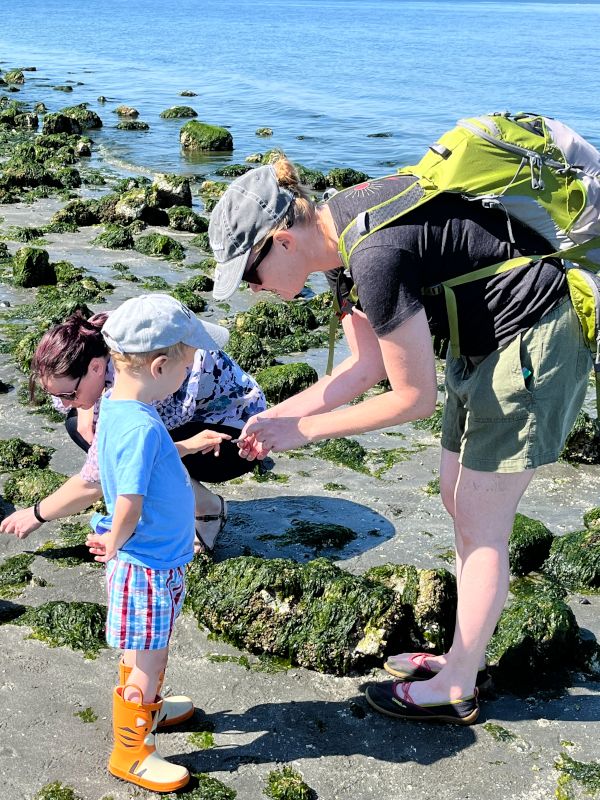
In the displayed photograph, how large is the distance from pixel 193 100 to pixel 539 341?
27936mm

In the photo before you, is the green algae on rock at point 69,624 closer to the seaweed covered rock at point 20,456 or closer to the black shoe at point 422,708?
the black shoe at point 422,708

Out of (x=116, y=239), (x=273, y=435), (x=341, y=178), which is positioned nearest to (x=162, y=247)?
(x=116, y=239)

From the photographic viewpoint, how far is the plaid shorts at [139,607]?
10.3ft

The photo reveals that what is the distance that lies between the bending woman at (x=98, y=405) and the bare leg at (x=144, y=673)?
97 cm

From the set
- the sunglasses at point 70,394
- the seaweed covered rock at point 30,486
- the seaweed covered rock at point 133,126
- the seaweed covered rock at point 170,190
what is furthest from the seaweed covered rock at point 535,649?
the seaweed covered rock at point 133,126

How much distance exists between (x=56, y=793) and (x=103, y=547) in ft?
2.81

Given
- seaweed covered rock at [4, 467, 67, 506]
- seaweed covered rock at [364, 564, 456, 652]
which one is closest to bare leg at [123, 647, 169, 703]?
seaweed covered rock at [364, 564, 456, 652]

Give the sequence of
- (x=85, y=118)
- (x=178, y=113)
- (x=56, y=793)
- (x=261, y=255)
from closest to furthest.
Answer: (x=261, y=255)
(x=56, y=793)
(x=85, y=118)
(x=178, y=113)

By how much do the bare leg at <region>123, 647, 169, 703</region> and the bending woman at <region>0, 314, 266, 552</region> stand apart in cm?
97

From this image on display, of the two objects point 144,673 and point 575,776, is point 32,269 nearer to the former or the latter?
point 144,673

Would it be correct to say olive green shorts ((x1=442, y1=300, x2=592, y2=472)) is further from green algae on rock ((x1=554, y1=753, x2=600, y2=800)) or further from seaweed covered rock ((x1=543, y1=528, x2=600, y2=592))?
seaweed covered rock ((x1=543, y1=528, x2=600, y2=592))

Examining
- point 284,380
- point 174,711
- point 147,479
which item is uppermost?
point 147,479

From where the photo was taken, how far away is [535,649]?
3.80 meters

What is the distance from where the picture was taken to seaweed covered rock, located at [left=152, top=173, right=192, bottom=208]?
12719mm
